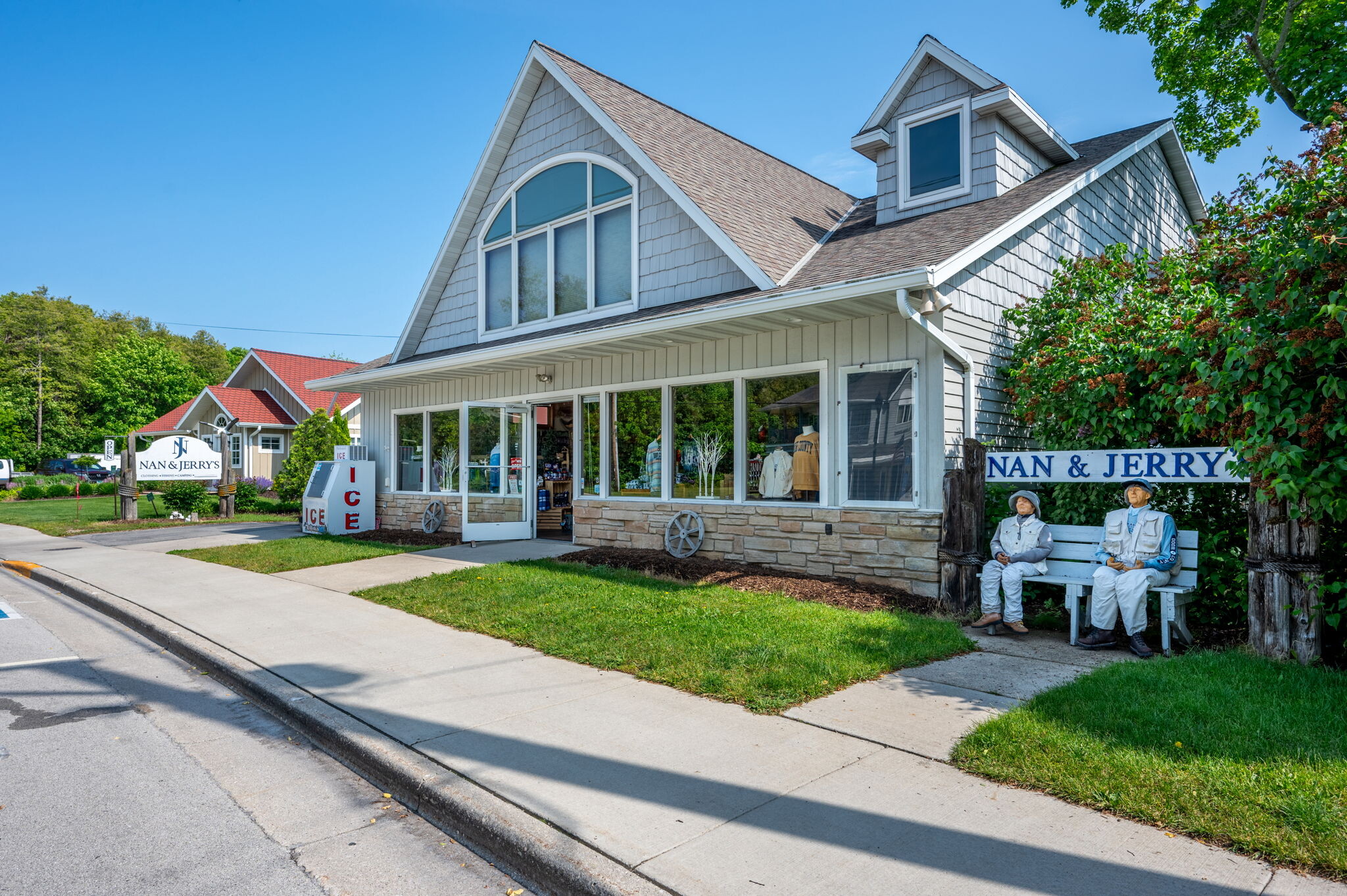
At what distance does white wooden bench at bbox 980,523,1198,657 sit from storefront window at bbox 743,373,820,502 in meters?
→ 2.96

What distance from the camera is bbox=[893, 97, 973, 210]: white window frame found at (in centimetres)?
1110

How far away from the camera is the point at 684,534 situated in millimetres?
10742

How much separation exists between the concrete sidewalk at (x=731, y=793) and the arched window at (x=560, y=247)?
7.61m

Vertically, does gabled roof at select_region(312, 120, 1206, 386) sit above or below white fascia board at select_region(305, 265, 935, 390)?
above

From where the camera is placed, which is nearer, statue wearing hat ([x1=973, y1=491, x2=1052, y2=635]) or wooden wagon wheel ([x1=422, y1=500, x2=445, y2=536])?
statue wearing hat ([x1=973, y1=491, x2=1052, y2=635])

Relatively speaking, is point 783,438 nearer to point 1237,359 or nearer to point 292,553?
point 1237,359

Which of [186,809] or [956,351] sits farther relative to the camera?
[956,351]

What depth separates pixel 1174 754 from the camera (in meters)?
4.00

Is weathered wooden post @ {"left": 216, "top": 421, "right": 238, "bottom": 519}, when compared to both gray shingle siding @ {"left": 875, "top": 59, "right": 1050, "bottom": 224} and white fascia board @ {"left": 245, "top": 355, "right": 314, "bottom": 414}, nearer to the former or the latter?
white fascia board @ {"left": 245, "top": 355, "right": 314, "bottom": 414}

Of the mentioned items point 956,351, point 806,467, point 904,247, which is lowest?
point 806,467

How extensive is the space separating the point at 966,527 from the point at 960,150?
6.18 m

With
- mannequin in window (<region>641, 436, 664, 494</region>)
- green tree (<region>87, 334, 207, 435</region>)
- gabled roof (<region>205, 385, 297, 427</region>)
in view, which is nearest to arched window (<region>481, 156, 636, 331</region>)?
mannequin in window (<region>641, 436, 664, 494</region>)

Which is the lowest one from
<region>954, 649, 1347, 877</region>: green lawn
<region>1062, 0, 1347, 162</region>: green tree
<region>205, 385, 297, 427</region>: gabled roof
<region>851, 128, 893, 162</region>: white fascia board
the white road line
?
the white road line

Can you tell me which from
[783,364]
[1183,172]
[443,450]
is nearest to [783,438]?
[783,364]
